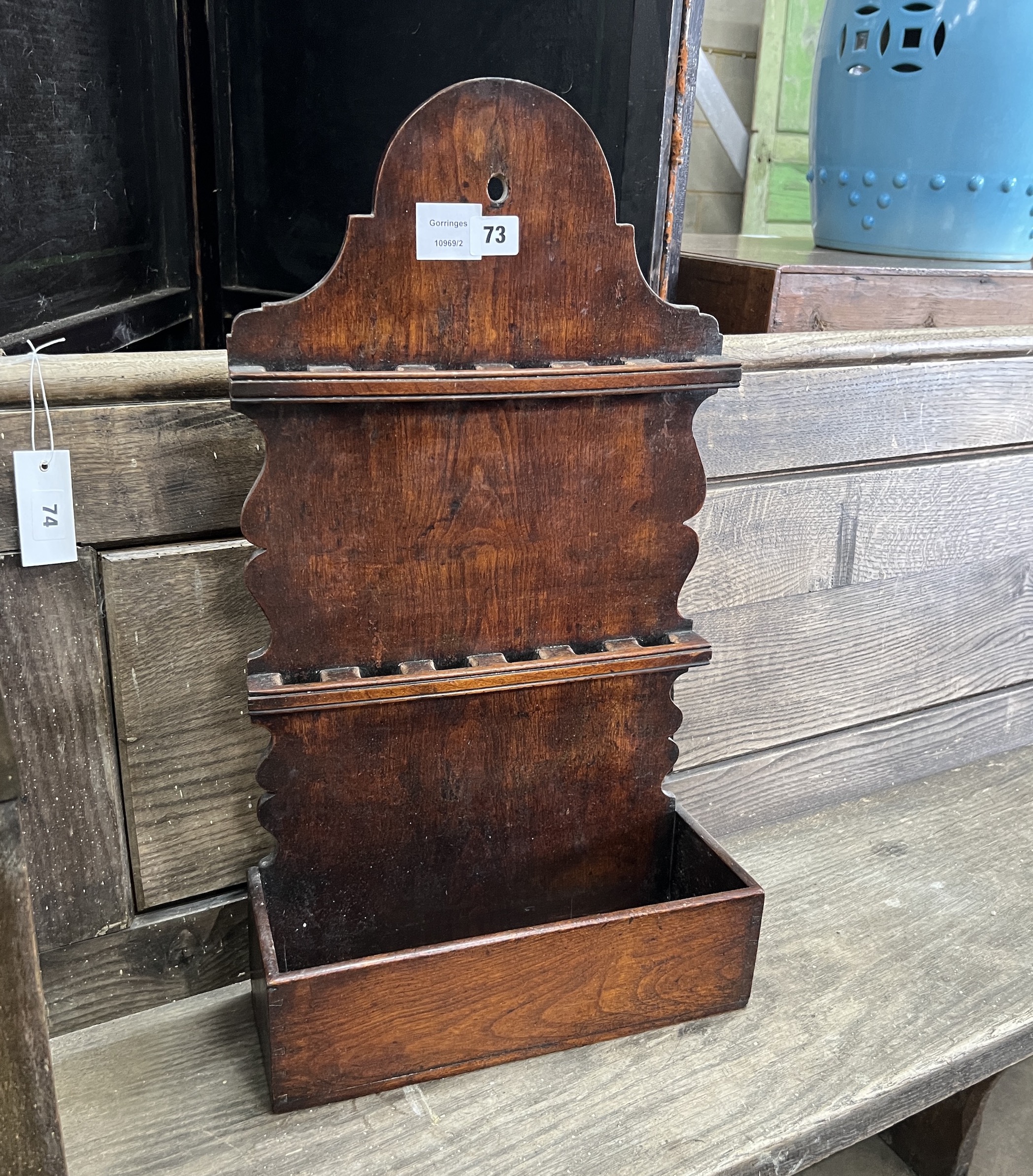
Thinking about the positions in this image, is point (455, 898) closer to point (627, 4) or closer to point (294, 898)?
point (294, 898)

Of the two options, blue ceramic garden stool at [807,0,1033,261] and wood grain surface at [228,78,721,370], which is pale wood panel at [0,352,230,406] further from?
blue ceramic garden stool at [807,0,1033,261]

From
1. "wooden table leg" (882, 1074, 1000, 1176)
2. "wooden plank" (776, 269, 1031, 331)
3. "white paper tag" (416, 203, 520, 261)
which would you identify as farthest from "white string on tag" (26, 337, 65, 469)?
"wooden table leg" (882, 1074, 1000, 1176)

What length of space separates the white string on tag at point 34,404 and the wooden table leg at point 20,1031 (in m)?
0.25

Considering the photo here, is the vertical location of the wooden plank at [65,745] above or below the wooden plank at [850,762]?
above

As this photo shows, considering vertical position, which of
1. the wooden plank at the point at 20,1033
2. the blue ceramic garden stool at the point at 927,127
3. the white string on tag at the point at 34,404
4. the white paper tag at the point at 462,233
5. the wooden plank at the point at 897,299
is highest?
the blue ceramic garden stool at the point at 927,127

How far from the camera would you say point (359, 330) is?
0.62 metres

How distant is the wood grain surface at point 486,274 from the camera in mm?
597

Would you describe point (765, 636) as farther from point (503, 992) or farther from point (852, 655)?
point (503, 992)

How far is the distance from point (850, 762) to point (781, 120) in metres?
1.69

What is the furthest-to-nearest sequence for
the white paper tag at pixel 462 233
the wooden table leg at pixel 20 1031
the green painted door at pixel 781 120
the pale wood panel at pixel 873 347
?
1. the green painted door at pixel 781 120
2. the pale wood panel at pixel 873 347
3. the white paper tag at pixel 462 233
4. the wooden table leg at pixel 20 1031

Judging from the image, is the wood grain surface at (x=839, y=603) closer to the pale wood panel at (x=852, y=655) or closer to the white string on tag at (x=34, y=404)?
the pale wood panel at (x=852, y=655)

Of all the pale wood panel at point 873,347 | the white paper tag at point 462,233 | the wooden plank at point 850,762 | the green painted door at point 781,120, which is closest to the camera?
the white paper tag at point 462,233

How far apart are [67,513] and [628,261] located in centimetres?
38

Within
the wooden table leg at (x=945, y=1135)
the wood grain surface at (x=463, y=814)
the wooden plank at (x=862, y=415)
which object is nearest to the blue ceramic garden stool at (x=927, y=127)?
the wooden plank at (x=862, y=415)
